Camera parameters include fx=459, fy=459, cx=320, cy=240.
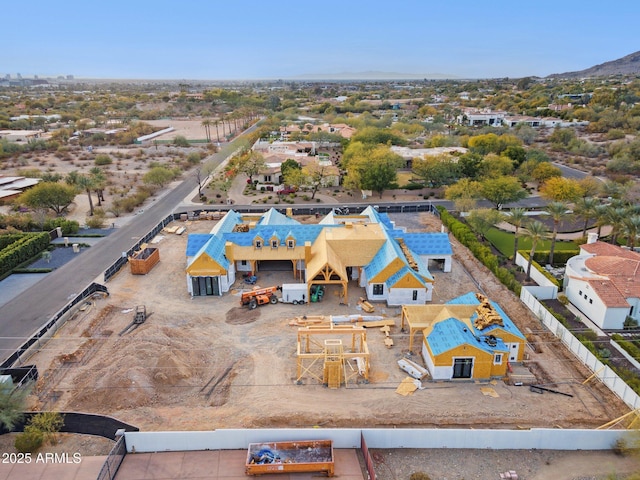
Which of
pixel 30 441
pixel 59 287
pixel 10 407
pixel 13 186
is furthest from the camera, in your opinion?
pixel 13 186

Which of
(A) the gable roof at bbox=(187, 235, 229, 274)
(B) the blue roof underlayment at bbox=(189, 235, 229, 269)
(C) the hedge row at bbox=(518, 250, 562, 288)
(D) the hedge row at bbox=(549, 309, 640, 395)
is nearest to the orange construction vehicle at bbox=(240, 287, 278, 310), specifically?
(A) the gable roof at bbox=(187, 235, 229, 274)

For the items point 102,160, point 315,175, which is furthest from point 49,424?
point 102,160

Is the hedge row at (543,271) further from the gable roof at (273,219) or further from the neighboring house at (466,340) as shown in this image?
the gable roof at (273,219)

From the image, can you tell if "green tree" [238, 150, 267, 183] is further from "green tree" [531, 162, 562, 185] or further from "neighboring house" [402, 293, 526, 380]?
"neighboring house" [402, 293, 526, 380]

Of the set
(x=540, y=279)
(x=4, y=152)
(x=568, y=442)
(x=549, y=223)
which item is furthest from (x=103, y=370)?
(x=4, y=152)

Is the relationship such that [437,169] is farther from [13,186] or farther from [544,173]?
[13,186]

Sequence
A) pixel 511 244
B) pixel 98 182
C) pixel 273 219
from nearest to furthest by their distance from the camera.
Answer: pixel 273 219, pixel 511 244, pixel 98 182
